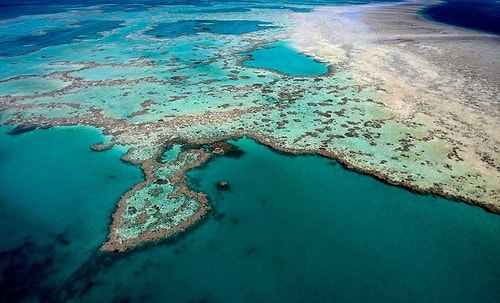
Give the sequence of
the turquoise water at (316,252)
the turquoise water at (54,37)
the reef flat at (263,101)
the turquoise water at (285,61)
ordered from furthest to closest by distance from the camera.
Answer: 1. the turquoise water at (54,37)
2. the turquoise water at (285,61)
3. the reef flat at (263,101)
4. the turquoise water at (316,252)

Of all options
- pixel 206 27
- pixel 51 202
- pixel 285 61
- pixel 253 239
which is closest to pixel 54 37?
pixel 206 27

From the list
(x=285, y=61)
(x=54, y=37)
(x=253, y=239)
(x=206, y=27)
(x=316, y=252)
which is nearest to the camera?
(x=316, y=252)

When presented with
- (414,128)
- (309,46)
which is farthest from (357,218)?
(309,46)

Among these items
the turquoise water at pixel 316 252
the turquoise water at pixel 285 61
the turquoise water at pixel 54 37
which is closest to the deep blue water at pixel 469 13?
the turquoise water at pixel 285 61

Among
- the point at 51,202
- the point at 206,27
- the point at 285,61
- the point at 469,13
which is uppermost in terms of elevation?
the point at 469,13

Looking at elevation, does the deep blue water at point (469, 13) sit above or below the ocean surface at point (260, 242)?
above

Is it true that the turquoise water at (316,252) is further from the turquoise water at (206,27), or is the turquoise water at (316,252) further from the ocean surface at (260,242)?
the turquoise water at (206,27)

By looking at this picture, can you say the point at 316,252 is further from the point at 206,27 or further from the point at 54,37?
the point at 54,37

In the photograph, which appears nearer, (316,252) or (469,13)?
(316,252)
